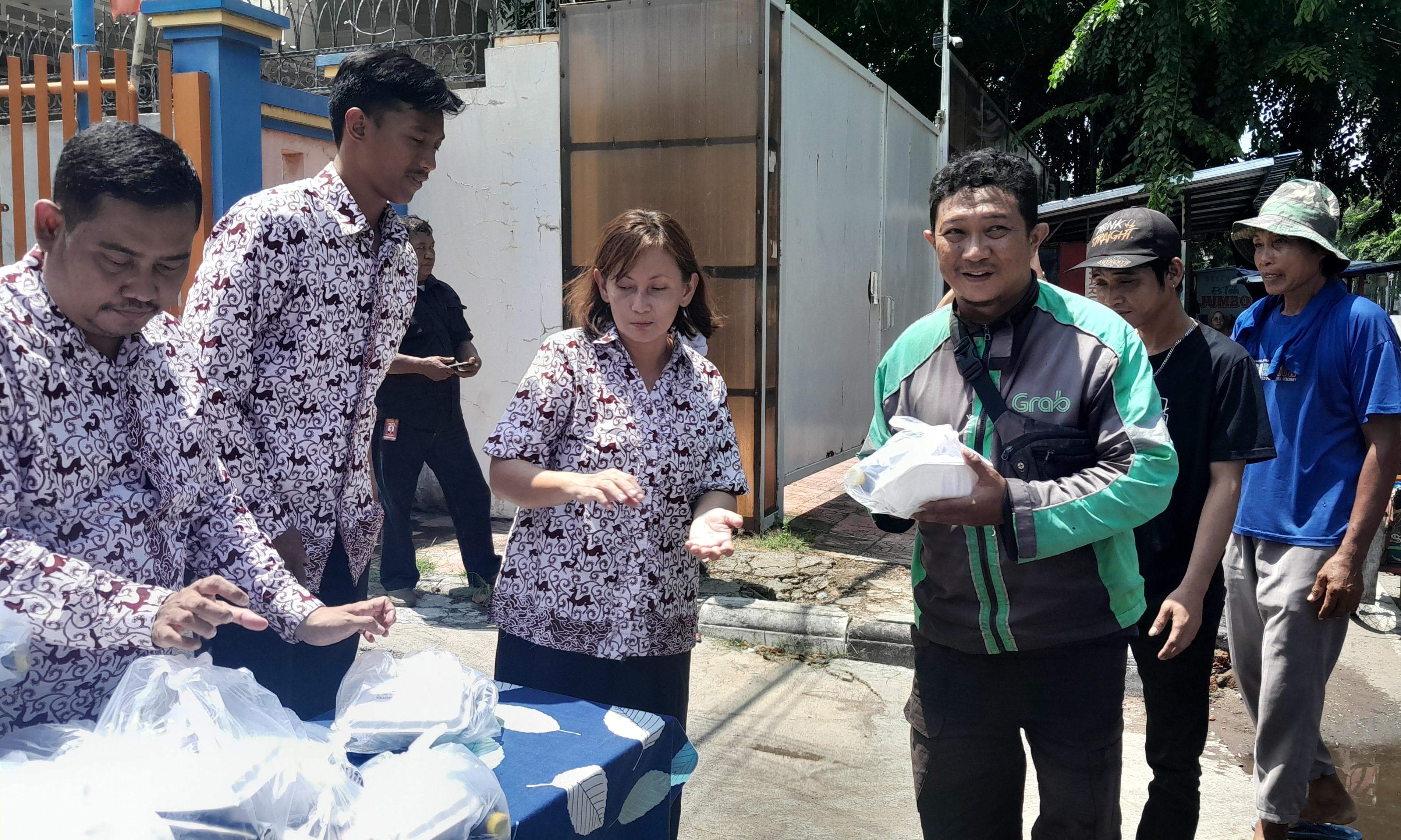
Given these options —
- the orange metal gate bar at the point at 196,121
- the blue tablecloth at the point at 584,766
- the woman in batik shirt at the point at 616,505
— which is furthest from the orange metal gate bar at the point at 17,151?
the blue tablecloth at the point at 584,766

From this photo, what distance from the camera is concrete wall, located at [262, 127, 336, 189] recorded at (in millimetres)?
5875

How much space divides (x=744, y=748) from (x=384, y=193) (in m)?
2.43

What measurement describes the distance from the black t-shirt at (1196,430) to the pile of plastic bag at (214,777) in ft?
6.07

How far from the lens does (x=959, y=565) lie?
2.19m

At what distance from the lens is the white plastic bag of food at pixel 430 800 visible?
1396 millimetres

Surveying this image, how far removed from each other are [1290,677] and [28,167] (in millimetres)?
7523

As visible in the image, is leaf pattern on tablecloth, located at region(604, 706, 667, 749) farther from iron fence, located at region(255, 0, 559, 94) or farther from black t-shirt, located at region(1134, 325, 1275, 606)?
iron fence, located at region(255, 0, 559, 94)

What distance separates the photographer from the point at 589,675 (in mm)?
2373

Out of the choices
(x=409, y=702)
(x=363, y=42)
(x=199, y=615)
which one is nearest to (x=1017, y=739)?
(x=409, y=702)

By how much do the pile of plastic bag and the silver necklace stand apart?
2.01 metres

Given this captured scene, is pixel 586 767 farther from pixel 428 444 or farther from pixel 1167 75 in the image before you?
pixel 1167 75

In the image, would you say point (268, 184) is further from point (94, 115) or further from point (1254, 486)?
point (1254, 486)

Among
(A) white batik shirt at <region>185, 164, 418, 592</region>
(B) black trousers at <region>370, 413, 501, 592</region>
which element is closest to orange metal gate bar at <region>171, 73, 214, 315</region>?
(B) black trousers at <region>370, 413, 501, 592</region>

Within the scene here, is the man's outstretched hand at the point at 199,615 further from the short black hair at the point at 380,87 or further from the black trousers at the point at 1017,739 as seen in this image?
the black trousers at the point at 1017,739
